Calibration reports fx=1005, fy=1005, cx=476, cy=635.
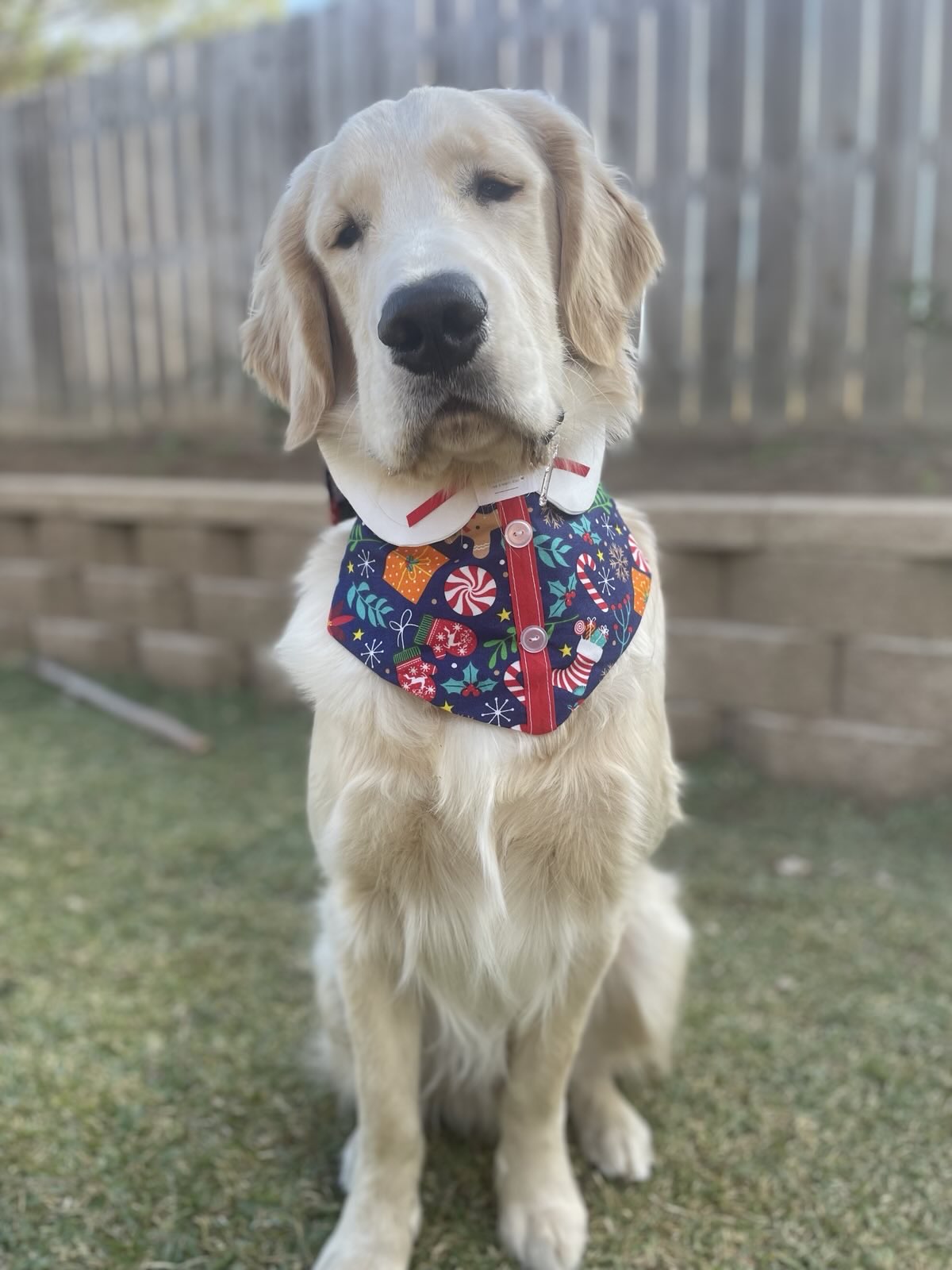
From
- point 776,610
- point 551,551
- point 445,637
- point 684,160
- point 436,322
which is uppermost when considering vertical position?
point 684,160

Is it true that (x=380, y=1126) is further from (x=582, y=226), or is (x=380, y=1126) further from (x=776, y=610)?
(x=776, y=610)

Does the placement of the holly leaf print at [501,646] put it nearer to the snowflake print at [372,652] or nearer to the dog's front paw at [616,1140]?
the snowflake print at [372,652]

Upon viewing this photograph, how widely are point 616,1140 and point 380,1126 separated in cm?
48

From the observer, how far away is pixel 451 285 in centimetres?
125

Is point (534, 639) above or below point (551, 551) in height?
below

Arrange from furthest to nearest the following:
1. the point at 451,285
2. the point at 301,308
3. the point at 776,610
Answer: the point at 776,610, the point at 301,308, the point at 451,285

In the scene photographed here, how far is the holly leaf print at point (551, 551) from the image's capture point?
1492 millimetres

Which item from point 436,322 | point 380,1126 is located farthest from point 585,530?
point 380,1126

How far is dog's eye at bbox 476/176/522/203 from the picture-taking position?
4.75 feet

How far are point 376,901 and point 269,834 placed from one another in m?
1.61

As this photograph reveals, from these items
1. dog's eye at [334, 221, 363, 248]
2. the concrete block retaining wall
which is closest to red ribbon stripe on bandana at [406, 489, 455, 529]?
dog's eye at [334, 221, 363, 248]

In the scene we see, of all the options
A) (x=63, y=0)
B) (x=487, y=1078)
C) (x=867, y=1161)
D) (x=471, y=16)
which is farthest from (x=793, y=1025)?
(x=63, y=0)

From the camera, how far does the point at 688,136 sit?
4.00m

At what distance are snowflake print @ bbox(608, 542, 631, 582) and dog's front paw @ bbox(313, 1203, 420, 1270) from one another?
1118 millimetres
